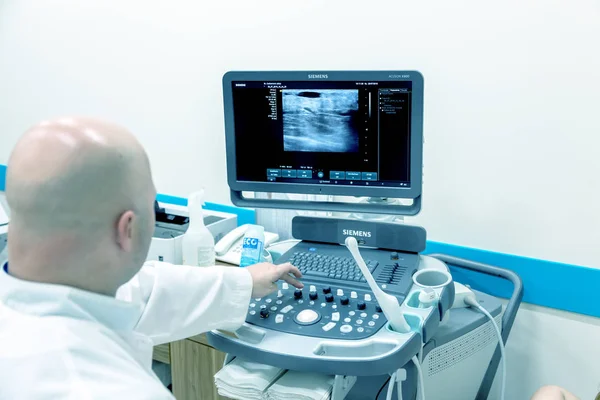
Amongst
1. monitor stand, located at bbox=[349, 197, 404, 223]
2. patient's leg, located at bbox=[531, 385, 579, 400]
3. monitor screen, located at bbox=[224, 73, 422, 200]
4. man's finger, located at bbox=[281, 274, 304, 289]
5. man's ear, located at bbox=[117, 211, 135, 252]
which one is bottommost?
patient's leg, located at bbox=[531, 385, 579, 400]

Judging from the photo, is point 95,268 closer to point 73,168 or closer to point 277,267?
point 73,168

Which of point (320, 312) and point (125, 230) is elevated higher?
point (125, 230)

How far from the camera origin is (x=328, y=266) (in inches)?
59.4

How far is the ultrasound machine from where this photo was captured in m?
1.25

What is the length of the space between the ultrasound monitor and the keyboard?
14 cm

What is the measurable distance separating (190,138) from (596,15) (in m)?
1.45

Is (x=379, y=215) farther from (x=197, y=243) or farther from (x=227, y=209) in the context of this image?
(x=227, y=209)

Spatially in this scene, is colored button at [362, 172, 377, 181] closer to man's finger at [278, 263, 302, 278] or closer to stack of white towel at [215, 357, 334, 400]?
man's finger at [278, 263, 302, 278]

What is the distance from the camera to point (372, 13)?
186cm

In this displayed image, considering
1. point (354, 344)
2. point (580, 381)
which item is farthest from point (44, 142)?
point (580, 381)

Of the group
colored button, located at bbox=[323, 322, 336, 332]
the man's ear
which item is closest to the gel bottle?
colored button, located at bbox=[323, 322, 336, 332]

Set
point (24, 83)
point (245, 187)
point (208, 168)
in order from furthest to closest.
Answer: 1. point (24, 83)
2. point (208, 168)
3. point (245, 187)

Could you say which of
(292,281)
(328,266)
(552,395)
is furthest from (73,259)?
(552,395)

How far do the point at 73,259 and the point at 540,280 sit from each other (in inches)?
52.7
